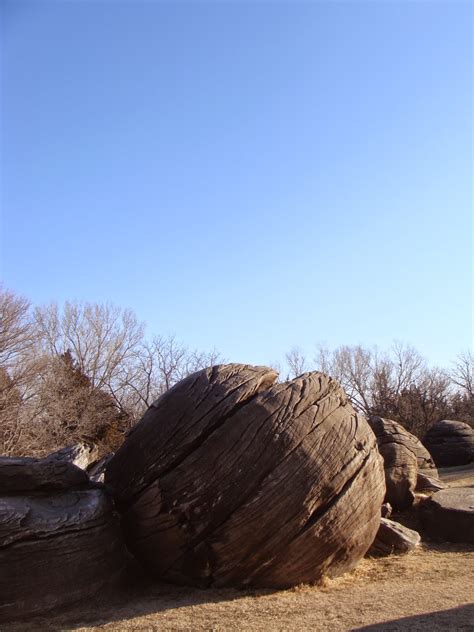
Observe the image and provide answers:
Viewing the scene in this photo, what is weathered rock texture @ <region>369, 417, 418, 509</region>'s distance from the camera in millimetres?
10391

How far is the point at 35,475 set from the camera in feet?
20.3

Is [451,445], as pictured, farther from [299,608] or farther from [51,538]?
[51,538]

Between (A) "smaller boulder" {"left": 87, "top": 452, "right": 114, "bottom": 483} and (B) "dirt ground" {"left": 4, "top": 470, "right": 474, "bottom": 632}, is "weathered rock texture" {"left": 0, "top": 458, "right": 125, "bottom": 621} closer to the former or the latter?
(B) "dirt ground" {"left": 4, "top": 470, "right": 474, "bottom": 632}

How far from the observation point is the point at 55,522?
586cm

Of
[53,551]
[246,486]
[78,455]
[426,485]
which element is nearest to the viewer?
[53,551]

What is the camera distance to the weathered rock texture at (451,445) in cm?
2125

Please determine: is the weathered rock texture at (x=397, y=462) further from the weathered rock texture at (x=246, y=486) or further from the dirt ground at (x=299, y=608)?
the weathered rock texture at (x=246, y=486)

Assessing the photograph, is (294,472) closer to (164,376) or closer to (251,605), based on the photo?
(251,605)

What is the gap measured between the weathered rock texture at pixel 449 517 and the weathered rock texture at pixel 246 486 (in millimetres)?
2491

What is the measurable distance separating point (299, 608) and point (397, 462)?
6.01m

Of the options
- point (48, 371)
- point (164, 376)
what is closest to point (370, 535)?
point (48, 371)

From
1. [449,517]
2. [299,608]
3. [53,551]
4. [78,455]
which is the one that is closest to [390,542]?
[449,517]

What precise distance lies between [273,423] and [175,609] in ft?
6.53

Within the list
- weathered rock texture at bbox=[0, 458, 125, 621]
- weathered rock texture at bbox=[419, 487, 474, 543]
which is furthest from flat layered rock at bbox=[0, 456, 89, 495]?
weathered rock texture at bbox=[419, 487, 474, 543]
